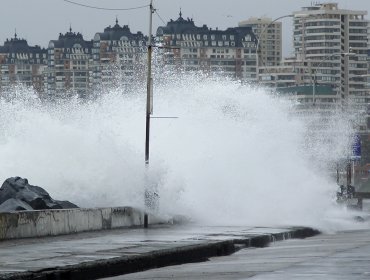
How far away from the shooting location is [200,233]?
97.8 ft

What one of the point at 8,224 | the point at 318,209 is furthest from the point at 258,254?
the point at 318,209

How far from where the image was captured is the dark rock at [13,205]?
29547 mm

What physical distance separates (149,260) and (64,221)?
595 cm

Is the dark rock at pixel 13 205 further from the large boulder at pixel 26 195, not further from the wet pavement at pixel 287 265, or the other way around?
the wet pavement at pixel 287 265

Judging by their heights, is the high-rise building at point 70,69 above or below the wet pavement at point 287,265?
above

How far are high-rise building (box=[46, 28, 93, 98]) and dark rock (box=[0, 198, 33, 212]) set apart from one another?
111 meters

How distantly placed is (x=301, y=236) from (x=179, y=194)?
5.49 m

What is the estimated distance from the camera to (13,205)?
29.8m

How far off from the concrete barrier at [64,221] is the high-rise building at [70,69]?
110 meters

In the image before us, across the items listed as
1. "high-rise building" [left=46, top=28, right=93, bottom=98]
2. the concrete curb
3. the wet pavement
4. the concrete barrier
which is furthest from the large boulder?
"high-rise building" [left=46, top=28, right=93, bottom=98]

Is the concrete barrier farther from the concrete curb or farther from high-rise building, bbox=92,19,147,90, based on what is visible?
high-rise building, bbox=92,19,147,90

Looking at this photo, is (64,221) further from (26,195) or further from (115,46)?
(115,46)

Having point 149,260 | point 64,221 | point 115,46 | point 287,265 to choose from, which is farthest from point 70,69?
point 287,265

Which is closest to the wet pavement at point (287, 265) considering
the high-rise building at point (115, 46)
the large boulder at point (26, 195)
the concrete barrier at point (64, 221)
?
the concrete barrier at point (64, 221)
